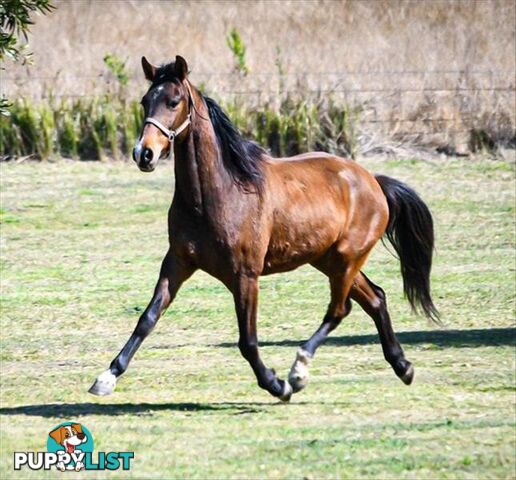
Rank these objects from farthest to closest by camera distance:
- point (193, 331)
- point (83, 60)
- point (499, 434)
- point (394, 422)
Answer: point (83, 60)
point (193, 331)
point (394, 422)
point (499, 434)

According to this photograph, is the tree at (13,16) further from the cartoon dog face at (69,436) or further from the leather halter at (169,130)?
the cartoon dog face at (69,436)

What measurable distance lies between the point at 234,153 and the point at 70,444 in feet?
7.60

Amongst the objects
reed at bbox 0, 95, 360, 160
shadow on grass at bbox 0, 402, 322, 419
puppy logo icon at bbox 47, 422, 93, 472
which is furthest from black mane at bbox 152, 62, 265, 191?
reed at bbox 0, 95, 360, 160

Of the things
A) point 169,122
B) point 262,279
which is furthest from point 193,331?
point 169,122

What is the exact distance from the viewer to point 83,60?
2673cm

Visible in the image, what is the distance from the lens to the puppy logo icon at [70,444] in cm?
737

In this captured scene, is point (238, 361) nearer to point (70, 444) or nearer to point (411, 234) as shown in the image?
point (411, 234)

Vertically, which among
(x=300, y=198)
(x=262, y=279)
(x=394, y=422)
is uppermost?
(x=300, y=198)

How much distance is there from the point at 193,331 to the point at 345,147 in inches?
433

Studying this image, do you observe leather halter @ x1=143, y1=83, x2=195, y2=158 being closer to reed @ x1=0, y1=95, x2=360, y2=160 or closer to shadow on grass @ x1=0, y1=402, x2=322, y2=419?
shadow on grass @ x1=0, y1=402, x2=322, y2=419

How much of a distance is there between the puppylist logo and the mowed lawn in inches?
3.2

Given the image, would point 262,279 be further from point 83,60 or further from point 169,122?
point 83,60

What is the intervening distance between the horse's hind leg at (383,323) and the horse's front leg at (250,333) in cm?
97

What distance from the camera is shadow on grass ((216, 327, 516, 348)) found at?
11.1m
